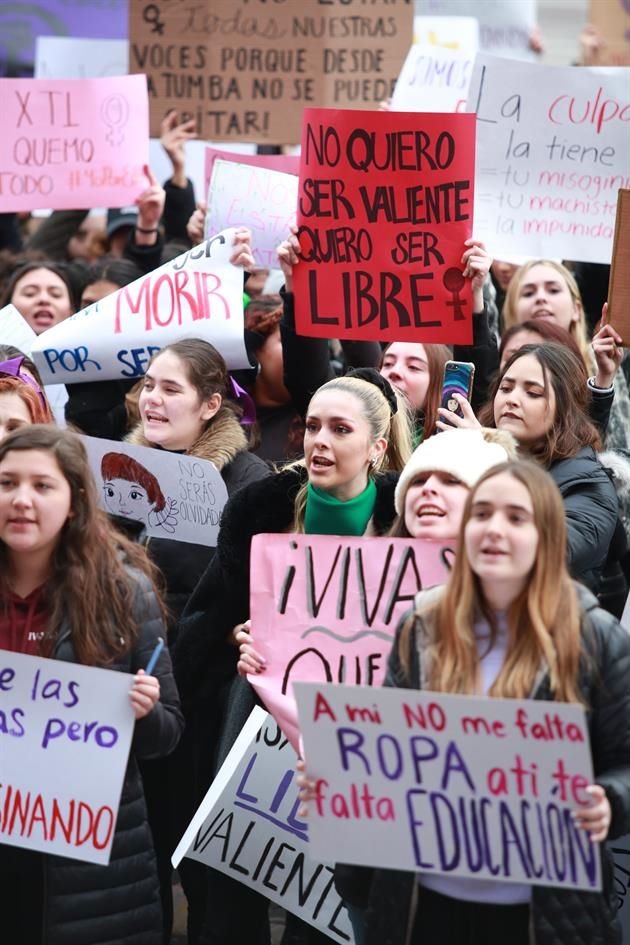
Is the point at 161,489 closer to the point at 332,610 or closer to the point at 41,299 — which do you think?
the point at 332,610

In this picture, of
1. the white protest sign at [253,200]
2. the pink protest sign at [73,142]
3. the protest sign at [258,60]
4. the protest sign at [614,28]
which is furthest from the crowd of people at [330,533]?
the protest sign at [614,28]

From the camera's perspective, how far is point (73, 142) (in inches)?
287

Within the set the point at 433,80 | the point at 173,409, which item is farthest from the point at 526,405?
the point at 433,80

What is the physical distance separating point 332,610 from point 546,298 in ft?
8.46

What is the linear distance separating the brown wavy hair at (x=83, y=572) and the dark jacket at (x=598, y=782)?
0.71 m

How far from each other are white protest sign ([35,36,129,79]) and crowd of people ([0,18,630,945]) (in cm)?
332

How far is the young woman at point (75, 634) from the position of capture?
149 inches

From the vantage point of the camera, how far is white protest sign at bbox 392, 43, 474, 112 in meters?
7.45

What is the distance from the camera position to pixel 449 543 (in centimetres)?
406

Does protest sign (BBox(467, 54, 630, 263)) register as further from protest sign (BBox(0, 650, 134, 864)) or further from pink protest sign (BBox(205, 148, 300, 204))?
protest sign (BBox(0, 650, 134, 864))

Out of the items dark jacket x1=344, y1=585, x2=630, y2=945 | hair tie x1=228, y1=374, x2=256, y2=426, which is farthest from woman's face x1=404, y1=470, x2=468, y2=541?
hair tie x1=228, y1=374, x2=256, y2=426

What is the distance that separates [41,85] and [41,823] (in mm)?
4291

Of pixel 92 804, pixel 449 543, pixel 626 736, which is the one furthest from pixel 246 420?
pixel 626 736

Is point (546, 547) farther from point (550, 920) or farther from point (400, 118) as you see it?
point (400, 118)
